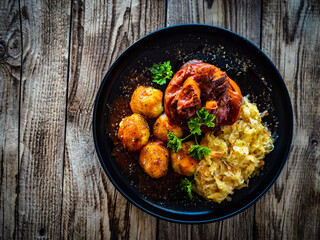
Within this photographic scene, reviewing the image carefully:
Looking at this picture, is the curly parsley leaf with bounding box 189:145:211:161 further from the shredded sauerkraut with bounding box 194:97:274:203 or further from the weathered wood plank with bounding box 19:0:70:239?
the weathered wood plank with bounding box 19:0:70:239

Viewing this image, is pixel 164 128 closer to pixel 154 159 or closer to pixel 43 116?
pixel 154 159

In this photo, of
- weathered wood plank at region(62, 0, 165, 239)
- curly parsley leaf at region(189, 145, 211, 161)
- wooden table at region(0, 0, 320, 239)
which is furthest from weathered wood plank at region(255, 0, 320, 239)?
weathered wood plank at region(62, 0, 165, 239)

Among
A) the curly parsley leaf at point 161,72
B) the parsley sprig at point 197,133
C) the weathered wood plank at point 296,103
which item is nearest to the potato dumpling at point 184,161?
the parsley sprig at point 197,133

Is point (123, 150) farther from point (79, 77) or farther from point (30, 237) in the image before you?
point (30, 237)

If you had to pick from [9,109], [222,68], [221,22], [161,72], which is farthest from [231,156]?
[9,109]

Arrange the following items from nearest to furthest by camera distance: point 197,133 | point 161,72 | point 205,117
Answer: point 205,117 < point 197,133 < point 161,72
